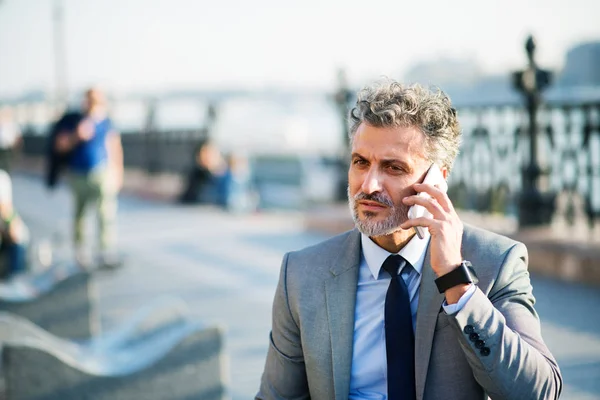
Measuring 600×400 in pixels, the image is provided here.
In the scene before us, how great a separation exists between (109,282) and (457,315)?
25.4 ft

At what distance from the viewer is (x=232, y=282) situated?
9.31m

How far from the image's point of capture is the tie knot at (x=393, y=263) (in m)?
2.66

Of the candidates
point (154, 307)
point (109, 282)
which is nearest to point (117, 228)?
point (109, 282)

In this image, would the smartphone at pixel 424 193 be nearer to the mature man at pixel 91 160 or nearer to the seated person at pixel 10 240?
the seated person at pixel 10 240

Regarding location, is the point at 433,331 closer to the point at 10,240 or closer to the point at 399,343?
the point at 399,343

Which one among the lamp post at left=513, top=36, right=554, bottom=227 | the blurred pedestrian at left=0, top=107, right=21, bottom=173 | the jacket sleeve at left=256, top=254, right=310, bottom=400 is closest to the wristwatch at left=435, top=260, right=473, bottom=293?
the jacket sleeve at left=256, top=254, right=310, bottom=400

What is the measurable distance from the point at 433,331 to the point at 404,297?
16 centimetres

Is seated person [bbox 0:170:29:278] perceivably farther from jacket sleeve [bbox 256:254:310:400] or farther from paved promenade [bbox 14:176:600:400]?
jacket sleeve [bbox 256:254:310:400]

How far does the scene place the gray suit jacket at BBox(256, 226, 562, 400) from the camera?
2.30m

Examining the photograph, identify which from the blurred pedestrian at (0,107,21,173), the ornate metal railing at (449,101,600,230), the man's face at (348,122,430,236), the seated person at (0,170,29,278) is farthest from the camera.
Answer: the blurred pedestrian at (0,107,21,173)

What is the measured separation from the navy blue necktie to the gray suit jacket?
48mm

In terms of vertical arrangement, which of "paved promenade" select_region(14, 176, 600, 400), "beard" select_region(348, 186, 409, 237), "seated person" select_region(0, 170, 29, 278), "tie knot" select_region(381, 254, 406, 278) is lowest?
"paved promenade" select_region(14, 176, 600, 400)

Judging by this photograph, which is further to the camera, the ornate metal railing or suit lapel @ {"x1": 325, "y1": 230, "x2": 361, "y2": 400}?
the ornate metal railing

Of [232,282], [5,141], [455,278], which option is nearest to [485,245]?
[455,278]
